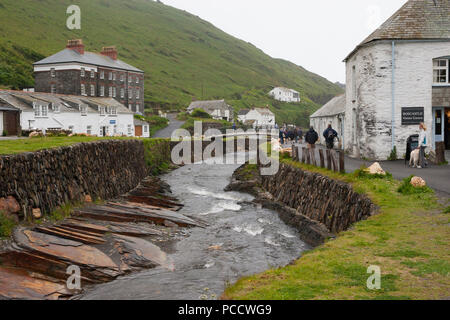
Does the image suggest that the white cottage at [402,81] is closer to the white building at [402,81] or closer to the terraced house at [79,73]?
the white building at [402,81]

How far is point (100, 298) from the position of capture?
1020 centimetres

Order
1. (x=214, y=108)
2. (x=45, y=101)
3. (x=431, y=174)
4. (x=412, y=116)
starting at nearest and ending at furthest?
(x=431, y=174), (x=412, y=116), (x=45, y=101), (x=214, y=108)

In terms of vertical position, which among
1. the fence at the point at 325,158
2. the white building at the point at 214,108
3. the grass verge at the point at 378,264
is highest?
the white building at the point at 214,108

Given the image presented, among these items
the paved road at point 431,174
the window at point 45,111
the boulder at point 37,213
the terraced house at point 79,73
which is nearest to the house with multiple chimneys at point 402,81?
the paved road at point 431,174

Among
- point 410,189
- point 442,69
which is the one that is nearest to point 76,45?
point 442,69

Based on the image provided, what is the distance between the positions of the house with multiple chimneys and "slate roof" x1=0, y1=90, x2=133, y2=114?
109ft

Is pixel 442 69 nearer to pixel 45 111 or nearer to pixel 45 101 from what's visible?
pixel 45 111

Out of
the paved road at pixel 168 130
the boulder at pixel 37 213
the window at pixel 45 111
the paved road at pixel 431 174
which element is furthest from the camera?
the paved road at pixel 168 130

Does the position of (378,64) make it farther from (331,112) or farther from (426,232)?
(426,232)

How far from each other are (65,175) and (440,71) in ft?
77.5

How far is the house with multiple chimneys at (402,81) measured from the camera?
28188 millimetres

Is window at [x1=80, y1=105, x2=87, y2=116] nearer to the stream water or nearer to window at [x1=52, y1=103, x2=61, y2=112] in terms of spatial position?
window at [x1=52, y1=103, x2=61, y2=112]

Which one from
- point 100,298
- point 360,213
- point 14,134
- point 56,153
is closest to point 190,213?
point 56,153

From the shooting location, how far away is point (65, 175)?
1808 cm
